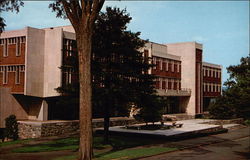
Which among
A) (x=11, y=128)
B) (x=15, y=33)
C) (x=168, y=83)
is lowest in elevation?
(x=11, y=128)

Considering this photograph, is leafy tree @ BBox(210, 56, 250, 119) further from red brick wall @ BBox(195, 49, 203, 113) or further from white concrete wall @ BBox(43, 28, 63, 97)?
white concrete wall @ BBox(43, 28, 63, 97)

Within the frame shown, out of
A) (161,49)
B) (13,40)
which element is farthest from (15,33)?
(161,49)

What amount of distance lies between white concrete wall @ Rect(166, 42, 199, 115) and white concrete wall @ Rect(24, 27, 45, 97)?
3302cm

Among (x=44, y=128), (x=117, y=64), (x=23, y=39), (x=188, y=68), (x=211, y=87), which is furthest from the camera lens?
(x=211, y=87)

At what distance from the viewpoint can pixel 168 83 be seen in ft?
196

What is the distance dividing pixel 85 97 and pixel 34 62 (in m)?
21.6

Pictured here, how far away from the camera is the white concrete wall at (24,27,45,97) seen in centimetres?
3656

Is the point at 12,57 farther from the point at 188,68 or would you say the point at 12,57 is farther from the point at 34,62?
the point at 188,68

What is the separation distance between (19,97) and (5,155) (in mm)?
16929

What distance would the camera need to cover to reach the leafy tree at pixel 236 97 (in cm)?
2185

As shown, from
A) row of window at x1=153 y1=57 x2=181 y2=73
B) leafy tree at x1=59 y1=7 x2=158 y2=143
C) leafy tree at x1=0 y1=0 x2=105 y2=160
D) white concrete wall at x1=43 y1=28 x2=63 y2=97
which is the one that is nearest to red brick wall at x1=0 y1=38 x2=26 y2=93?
white concrete wall at x1=43 y1=28 x2=63 y2=97

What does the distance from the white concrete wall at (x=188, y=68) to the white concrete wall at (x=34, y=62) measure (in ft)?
108

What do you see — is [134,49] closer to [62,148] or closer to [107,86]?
[107,86]

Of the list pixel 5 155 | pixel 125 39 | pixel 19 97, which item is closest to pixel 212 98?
pixel 19 97
